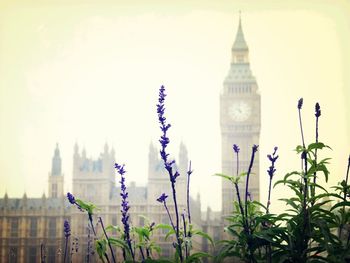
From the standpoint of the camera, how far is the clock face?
43.9 meters

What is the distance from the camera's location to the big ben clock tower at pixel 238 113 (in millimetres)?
43406

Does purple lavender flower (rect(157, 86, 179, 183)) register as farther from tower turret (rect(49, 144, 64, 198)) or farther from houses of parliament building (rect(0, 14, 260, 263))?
tower turret (rect(49, 144, 64, 198))

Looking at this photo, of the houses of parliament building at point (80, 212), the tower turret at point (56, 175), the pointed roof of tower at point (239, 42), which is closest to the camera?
the houses of parliament building at point (80, 212)

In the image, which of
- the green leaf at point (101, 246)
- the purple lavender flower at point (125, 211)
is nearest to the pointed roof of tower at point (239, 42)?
the purple lavender flower at point (125, 211)

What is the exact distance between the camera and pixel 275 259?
1.98 metres

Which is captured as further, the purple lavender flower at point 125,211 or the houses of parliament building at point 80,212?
the houses of parliament building at point 80,212

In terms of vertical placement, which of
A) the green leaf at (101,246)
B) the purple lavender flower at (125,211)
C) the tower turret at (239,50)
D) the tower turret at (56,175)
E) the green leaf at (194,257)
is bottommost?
the green leaf at (194,257)

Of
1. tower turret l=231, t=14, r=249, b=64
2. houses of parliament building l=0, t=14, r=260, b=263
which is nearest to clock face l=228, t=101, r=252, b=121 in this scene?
tower turret l=231, t=14, r=249, b=64

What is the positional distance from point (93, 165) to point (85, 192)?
5.75ft

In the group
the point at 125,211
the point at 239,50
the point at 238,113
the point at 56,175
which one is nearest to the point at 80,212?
the point at 56,175

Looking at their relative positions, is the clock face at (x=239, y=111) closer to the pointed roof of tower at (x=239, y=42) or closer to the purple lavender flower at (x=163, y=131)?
the pointed roof of tower at (x=239, y=42)

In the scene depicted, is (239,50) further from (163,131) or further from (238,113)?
(163,131)

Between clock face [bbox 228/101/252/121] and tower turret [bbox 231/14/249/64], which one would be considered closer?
tower turret [bbox 231/14/249/64]

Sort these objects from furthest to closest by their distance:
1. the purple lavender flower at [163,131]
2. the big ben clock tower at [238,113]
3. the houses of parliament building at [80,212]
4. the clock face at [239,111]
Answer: the clock face at [239,111] → the big ben clock tower at [238,113] → the houses of parliament building at [80,212] → the purple lavender flower at [163,131]
